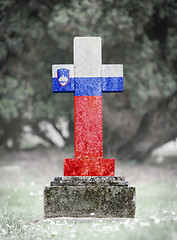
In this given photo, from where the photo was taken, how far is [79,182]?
464 cm

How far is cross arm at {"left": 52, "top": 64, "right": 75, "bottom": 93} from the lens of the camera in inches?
198

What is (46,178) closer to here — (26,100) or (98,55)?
(26,100)

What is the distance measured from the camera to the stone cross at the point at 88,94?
16.0 feet

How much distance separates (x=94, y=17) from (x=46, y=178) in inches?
177

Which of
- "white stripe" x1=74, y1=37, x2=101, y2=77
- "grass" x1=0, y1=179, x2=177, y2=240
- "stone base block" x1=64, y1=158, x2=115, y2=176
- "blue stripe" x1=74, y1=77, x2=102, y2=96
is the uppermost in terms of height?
"white stripe" x1=74, y1=37, x2=101, y2=77

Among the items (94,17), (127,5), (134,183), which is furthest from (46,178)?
(127,5)

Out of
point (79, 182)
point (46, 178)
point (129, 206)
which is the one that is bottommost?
point (129, 206)

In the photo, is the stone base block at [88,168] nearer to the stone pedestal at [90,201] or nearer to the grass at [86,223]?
the stone pedestal at [90,201]

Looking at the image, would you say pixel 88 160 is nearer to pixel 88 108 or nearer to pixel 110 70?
pixel 88 108

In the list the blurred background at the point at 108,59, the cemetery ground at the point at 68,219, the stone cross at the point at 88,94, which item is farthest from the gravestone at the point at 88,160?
the blurred background at the point at 108,59

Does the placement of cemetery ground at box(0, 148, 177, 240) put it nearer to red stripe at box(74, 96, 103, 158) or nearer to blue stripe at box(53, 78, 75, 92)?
red stripe at box(74, 96, 103, 158)

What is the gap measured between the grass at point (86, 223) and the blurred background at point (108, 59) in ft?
13.1

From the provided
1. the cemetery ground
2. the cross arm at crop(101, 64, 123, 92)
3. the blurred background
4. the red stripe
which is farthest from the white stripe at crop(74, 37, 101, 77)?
the blurred background

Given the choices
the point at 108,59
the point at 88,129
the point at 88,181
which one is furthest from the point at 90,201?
the point at 108,59
